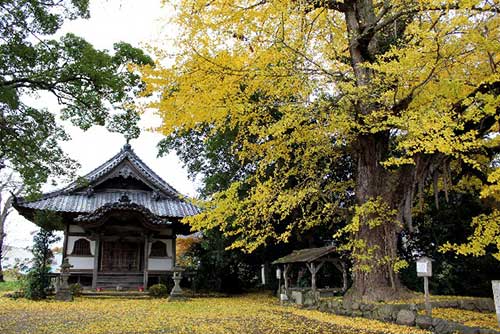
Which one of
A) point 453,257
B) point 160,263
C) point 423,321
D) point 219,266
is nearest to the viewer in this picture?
point 423,321

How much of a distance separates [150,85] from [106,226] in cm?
1061

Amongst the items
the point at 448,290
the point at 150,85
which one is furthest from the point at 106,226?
the point at 448,290

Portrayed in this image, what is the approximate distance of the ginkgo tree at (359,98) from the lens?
7.82 m

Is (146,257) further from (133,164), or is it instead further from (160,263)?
(133,164)

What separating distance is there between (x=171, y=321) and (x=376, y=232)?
5351mm

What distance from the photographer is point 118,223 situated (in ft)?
57.6

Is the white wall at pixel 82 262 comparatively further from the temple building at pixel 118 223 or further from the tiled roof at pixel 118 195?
the tiled roof at pixel 118 195

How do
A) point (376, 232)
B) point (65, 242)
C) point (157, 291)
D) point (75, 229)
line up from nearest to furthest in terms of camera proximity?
point (376, 232)
point (157, 291)
point (65, 242)
point (75, 229)

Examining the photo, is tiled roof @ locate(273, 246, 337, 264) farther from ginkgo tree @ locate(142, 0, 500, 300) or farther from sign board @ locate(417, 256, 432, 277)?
sign board @ locate(417, 256, 432, 277)

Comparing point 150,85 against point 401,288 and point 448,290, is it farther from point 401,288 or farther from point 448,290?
point 448,290

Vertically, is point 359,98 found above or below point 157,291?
above

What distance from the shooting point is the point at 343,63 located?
12.1 meters

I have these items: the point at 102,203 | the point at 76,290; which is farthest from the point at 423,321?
the point at 102,203

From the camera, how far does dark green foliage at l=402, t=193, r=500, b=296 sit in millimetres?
12484
